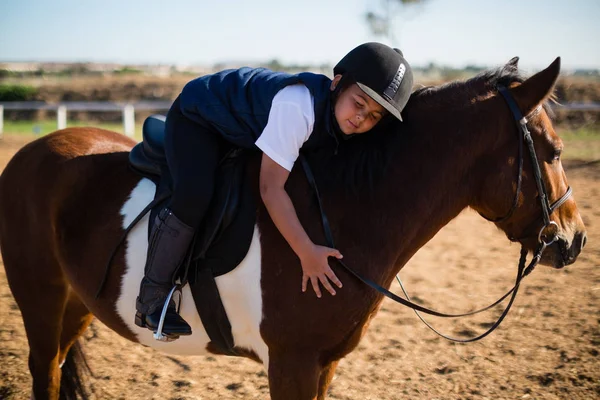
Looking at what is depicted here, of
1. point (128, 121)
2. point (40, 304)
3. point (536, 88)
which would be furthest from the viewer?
point (128, 121)

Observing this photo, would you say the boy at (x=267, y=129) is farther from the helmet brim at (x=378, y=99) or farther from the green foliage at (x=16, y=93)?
the green foliage at (x=16, y=93)

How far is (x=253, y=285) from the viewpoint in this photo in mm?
2389

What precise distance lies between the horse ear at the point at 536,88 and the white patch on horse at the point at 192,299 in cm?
140

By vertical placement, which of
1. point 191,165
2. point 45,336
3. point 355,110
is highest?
point 355,110

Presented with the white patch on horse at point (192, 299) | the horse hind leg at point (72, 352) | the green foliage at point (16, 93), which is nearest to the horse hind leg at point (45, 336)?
the horse hind leg at point (72, 352)

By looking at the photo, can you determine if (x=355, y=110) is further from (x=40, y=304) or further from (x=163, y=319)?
A: (x=40, y=304)

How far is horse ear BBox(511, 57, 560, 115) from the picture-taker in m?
2.14

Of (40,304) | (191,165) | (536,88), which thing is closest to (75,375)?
(40,304)

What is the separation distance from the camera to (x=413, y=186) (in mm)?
2354

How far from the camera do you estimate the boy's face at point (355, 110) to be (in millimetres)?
2176

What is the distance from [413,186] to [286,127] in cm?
69

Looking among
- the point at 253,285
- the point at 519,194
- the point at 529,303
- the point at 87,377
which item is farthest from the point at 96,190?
the point at 529,303

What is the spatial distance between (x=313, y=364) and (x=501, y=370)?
233 centimetres

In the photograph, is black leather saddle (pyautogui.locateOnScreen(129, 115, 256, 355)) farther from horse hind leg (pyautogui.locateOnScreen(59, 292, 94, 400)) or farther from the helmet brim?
horse hind leg (pyautogui.locateOnScreen(59, 292, 94, 400))
